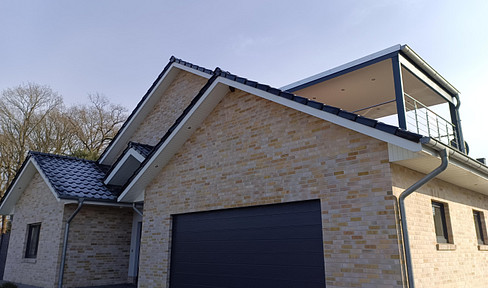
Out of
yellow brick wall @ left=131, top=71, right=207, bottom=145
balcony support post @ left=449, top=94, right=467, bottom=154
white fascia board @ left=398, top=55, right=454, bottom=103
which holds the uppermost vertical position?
yellow brick wall @ left=131, top=71, right=207, bottom=145

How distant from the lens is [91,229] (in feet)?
38.5

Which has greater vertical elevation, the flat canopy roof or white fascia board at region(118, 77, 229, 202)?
the flat canopy roof

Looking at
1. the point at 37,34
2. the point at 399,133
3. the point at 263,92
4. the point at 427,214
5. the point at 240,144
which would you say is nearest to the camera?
the point at 399,133

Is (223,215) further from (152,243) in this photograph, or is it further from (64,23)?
(64,23)

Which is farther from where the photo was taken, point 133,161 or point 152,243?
point 133,161

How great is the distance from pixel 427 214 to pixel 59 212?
10.5m

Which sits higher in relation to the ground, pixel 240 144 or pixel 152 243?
pixel 240 144

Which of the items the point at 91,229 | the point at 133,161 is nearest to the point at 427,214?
the point at 133,161

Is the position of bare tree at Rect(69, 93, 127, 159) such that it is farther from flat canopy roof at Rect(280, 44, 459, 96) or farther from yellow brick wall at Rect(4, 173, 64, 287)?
flat canopy roof at Rect(280, 44, 459, 96)

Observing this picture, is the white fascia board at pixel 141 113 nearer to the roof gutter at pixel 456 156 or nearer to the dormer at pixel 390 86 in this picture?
the dormer at pixel 390 86

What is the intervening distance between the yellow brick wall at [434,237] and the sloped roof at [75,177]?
895 centimetres

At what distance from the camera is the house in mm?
5598

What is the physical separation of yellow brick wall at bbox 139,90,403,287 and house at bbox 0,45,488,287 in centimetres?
2

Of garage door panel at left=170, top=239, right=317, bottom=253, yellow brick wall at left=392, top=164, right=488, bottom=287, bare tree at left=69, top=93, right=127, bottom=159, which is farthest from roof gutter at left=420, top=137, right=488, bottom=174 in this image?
bare tree at left=69, top=93, right=127, bottom=159
